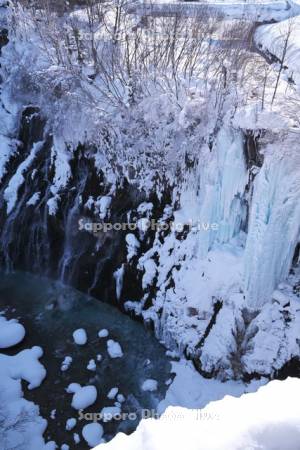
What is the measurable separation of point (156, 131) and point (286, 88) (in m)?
3.31

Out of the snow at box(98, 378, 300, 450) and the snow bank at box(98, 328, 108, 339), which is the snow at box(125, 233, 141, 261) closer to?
the snow bank at box(98, 328, 108, 339)

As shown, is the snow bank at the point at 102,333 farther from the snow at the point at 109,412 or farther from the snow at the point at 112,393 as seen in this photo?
the snow at the point at 109,412

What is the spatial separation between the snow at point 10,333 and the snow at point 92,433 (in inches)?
116

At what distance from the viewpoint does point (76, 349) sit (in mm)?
9750

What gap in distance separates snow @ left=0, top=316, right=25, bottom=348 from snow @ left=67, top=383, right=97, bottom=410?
1.94 m

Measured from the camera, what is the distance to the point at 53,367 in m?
9.28

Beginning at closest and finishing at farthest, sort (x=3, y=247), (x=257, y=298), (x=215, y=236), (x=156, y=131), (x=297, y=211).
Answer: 1. (x=297, y=211)
2. (x=257, y=298)
3. (x=215, y=236)
4. (x=156, y=131)
5. (x=3, y=247)

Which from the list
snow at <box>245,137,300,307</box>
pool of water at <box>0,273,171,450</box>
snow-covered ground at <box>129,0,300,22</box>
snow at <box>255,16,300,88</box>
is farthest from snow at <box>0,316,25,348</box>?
snow-covered ground at <box>129,0,300,22</box>

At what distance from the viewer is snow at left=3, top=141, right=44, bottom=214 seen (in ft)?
40.2

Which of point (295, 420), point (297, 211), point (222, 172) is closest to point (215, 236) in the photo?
point (222, 172)

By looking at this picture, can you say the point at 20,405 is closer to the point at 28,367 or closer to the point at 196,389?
the point at 28,367

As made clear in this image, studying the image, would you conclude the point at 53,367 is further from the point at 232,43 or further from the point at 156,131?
the point at 232,43

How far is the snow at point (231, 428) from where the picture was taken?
7.12 feet

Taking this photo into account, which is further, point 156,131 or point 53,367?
point 156,131
